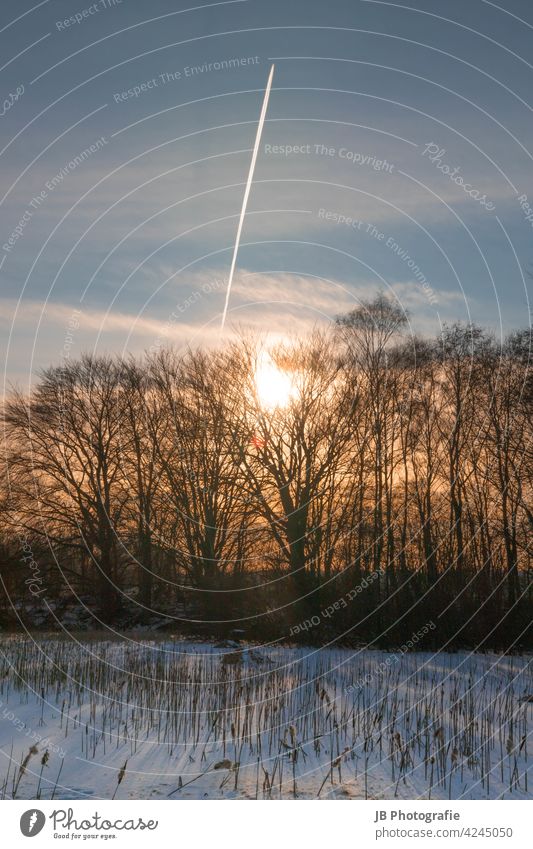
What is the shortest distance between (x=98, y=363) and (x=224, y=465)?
9.29 metres

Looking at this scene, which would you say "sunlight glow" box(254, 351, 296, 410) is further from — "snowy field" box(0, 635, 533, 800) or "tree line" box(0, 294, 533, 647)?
"snowy field" box(0, 635, 533, 800)

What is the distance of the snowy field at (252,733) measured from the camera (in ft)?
25.4

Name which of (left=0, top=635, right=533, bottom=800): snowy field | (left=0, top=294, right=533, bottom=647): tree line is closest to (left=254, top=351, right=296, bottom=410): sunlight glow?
(left=0, top=294, right=533, bottom=647): tree line

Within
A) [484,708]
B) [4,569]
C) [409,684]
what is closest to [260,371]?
[4,569]

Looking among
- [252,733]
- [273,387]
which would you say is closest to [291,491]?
[273,387]

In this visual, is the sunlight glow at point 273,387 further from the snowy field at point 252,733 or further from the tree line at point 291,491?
the snowy field at point 252,733

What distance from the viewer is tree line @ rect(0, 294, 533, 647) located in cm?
2494

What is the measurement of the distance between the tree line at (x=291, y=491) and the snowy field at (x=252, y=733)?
887 cm

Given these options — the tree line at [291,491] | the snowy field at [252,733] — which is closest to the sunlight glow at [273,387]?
the tree line at [291,491]

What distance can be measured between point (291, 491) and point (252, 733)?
67.9 feet

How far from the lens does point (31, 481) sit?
128 feet

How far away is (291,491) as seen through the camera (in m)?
30.4

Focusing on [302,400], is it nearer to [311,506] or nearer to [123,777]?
[311,506]

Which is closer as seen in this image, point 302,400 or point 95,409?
point 302,400
